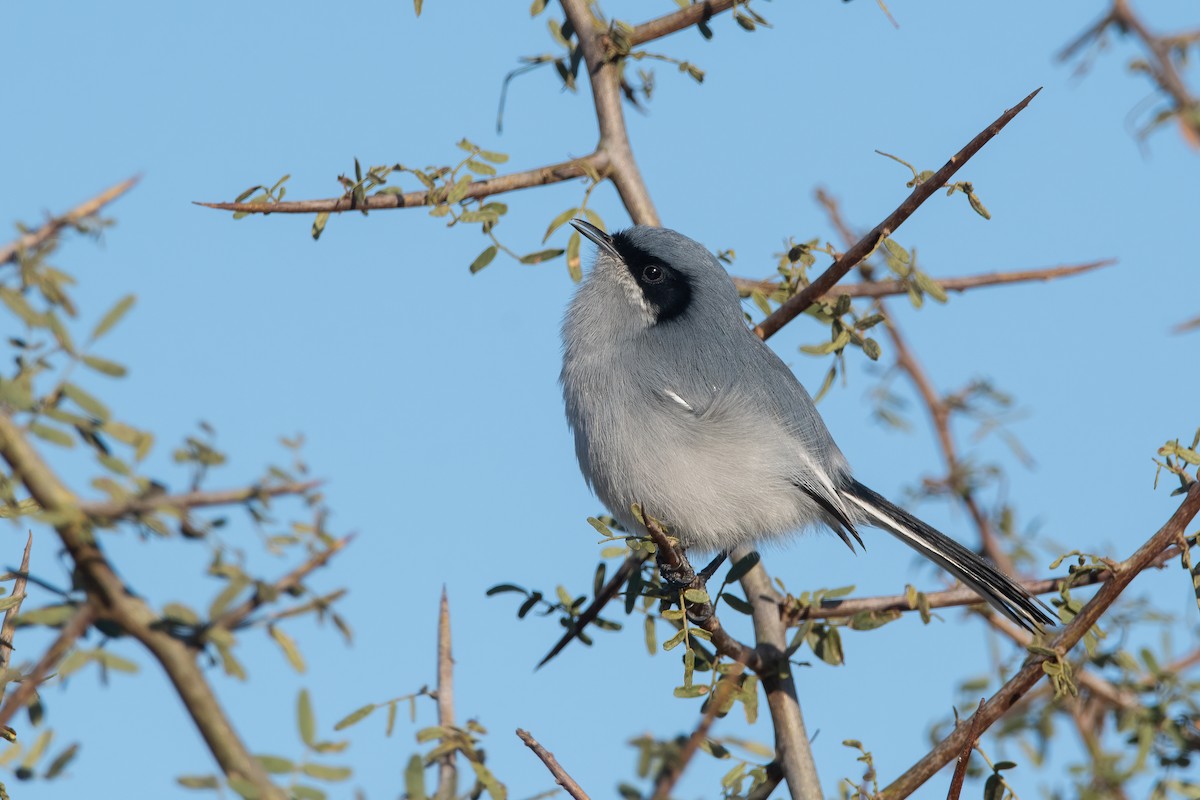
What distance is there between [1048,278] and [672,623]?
1.41m

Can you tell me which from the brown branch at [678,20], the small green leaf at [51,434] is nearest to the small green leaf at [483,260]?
the brown branch at [678,20]

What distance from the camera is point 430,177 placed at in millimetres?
3244

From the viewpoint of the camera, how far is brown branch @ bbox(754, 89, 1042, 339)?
8.02ft

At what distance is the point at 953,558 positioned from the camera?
389 centimetres

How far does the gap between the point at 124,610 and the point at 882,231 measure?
203 cm

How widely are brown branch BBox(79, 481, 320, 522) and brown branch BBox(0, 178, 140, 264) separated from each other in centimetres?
61

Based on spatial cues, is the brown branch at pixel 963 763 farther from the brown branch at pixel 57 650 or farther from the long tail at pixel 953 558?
the brown branch at pixel 57 650

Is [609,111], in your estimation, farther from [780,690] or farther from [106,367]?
[106,367]

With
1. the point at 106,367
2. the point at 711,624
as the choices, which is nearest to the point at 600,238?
the point at 711,624

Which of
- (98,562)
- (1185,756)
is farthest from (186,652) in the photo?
(1185,756)

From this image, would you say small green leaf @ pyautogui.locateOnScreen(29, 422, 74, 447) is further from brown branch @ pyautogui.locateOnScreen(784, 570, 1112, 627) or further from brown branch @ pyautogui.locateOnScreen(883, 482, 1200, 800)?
brown branch @ pyautogui.locateOnScreen(784, 570, 1112, 627)

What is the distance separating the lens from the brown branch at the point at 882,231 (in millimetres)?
2443

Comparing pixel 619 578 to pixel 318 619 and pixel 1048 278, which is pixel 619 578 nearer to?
pixel 1048 278

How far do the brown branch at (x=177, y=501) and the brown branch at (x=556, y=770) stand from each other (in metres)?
0.87
